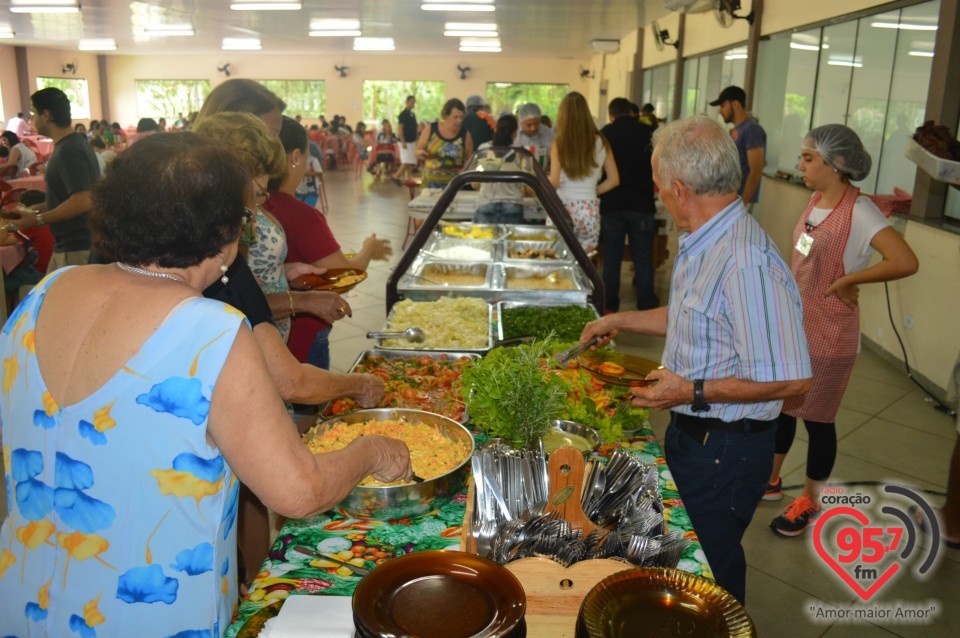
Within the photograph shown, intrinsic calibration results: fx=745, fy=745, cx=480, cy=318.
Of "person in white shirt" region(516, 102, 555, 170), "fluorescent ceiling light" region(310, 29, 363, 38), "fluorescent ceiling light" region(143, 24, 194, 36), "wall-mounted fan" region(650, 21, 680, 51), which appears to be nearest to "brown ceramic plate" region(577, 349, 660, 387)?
"person in white shirt" region(516, 102, 555, 170)

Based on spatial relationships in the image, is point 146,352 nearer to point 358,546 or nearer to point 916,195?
point 358,546

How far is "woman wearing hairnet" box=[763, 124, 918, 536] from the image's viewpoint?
9.89 feet

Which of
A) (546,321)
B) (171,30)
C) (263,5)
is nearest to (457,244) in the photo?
(546,321)

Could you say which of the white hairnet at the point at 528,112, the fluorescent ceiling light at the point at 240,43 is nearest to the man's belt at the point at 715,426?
the white hairnet at the point at 528,112

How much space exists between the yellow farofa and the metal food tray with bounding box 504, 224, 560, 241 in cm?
339

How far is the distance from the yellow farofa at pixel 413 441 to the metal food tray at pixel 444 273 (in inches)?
70.3

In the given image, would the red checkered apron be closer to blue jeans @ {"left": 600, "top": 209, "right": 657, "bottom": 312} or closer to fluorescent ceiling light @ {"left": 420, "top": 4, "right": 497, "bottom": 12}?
blue jeans @ {"left": 600, "top": 209, "right": 657, "bottom": 312}

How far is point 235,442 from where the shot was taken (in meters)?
1.22

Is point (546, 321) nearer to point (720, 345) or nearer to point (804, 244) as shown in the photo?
point (804, 244)

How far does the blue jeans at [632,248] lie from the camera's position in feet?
21.2

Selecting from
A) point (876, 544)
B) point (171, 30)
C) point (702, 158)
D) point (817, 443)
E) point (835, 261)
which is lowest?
point (876, 544)

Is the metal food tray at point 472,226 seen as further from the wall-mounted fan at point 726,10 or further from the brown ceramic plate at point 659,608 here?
the wall-mounted fan at point 726,10

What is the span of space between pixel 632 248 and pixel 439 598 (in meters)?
5.71

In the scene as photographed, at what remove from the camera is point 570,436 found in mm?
2141
